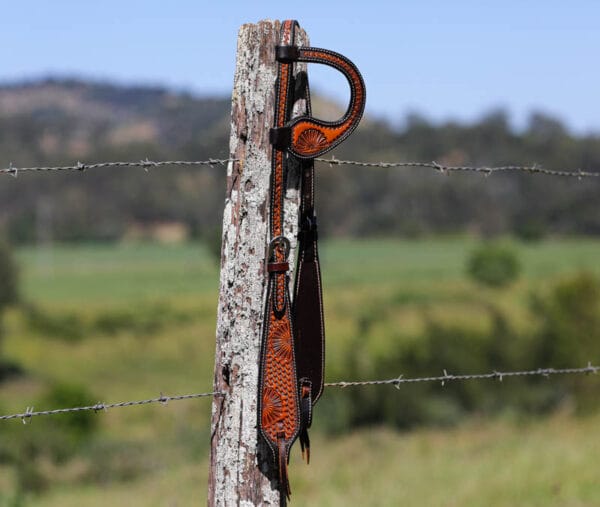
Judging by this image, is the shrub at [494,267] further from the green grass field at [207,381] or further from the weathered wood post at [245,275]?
the weathered wood post at [245,275]

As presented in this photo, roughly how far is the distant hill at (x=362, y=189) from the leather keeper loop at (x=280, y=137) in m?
48.5

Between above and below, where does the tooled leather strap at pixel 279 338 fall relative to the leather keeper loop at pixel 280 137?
below

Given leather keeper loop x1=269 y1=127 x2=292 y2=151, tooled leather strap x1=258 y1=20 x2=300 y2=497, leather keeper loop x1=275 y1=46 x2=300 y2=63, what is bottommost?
tooled leather strap x1=258 y1=20 x2=300 y2=497

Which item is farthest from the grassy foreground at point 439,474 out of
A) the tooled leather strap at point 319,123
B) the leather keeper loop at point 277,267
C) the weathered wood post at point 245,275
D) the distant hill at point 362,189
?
the distant hill at point 362,189

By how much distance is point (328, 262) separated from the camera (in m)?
63.5

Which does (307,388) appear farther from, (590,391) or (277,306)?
(590,391)

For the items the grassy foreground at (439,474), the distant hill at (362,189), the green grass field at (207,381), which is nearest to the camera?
the grassy foreground at (439,474)

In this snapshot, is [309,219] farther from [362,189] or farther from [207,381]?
[362,189]

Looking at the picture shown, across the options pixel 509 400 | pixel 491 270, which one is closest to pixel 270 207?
pixel 509 400

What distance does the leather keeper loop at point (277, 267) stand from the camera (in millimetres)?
2979

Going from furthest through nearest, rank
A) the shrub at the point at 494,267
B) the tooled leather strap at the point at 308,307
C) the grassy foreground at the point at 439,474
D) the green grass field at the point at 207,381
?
the shrub at the point at 494,267 → the green grass field at the point at 207,381 → the grassy foreground at the point at 439,474 → the tooled leather strap at the point at 308,307

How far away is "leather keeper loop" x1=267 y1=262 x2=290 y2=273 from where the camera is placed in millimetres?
2979

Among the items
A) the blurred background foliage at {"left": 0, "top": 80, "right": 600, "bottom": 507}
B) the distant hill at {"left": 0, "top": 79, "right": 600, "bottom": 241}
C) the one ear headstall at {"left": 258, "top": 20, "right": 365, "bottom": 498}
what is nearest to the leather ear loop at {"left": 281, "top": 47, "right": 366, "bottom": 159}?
the one ear headstall at {"left": 258, "top": 20, "right": 365, "bottom": 498}

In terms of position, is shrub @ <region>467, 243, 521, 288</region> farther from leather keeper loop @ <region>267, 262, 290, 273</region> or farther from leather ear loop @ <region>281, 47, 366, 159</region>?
leather keeper loop @ <region>267, 262, 290, 273</region>
